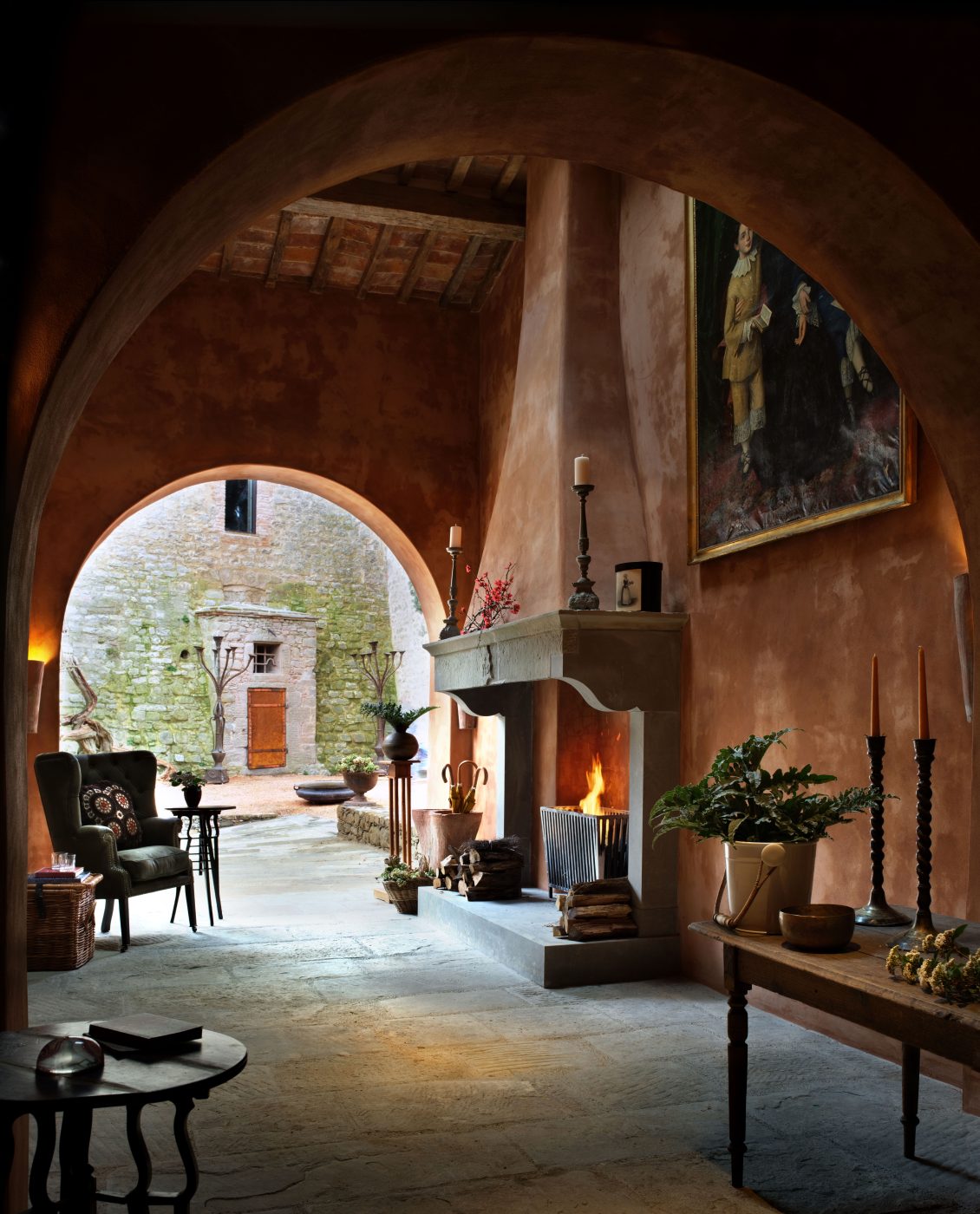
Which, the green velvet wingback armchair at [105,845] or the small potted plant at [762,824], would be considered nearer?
the small potted plant at [762,824]

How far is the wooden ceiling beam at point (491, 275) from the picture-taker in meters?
8.48

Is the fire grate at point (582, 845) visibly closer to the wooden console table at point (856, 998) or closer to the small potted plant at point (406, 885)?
the small potted plant at point (406, 885)

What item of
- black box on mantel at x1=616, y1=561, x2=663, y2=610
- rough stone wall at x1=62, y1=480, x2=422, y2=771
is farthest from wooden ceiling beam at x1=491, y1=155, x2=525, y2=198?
rough stone wall at x1=62, y1=480, x2=422, y2=771

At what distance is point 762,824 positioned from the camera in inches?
114

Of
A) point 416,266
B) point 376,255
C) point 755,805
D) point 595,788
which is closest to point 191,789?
point 595,788

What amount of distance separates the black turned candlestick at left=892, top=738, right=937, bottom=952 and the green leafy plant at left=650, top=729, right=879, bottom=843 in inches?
6.9

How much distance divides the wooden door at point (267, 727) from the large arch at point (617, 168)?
14864 millimetres

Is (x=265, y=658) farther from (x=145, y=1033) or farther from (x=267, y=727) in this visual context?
(x=145, y=1033)

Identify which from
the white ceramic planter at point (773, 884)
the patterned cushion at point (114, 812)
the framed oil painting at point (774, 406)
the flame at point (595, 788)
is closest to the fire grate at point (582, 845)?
the flame at point (595, 788)

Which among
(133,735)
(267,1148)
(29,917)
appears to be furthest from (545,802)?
(133,735)

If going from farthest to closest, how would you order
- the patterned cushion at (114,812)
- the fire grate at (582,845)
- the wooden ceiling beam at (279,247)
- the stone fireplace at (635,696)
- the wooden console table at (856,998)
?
the wooden ceiling beam at (279,247) < the patterned cushion at (114,812) < the fire grate at (582,845) < the stone fireplace at (635,696) < the wooden console table at (856,998)

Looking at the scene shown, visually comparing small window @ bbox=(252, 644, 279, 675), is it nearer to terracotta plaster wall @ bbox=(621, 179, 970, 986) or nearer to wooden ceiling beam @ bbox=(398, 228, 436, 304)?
wooden ceiling beam @ bbox=(398, 228, 436, 304)

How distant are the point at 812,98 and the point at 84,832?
509cm

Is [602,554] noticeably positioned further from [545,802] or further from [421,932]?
[421,932]
